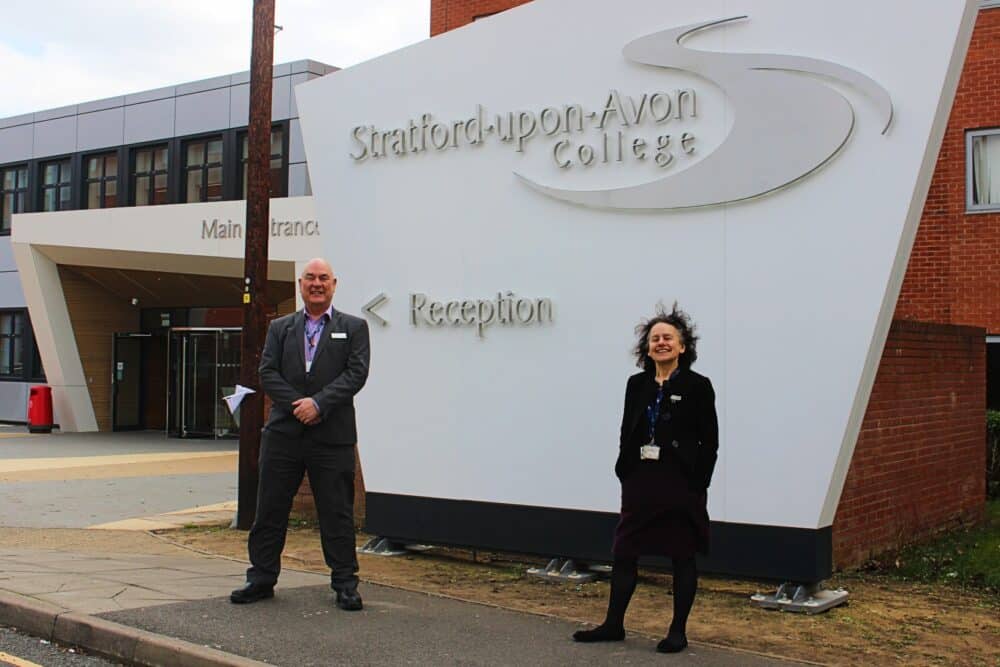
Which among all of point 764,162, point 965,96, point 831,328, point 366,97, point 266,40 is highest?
point 965,96

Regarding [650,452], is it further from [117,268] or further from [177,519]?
[117,268]

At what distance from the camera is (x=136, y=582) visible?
25.4ft

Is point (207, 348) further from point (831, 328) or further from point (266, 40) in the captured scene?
point (831, 328)

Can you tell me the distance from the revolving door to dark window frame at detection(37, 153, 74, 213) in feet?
14.9

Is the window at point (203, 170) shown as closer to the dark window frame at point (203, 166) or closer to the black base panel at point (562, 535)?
the dark window frame at point (203, 166)

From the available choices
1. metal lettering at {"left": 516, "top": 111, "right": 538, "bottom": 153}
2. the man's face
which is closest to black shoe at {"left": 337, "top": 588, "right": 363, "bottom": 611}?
the man's face

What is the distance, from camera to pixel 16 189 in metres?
28.4

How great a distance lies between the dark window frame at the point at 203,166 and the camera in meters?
23.3

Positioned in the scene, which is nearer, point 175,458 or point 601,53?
point 601,53

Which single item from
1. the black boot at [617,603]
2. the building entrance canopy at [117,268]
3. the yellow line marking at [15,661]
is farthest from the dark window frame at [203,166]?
the black boot at [617,603]

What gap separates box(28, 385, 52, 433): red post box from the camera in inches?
1001

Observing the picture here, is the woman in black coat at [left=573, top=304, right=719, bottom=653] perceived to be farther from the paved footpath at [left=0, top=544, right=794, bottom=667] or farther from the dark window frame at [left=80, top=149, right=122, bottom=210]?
the dark window frame at [left=80, top=149, right=122, bottom=210]

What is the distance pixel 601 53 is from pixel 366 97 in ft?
7.59

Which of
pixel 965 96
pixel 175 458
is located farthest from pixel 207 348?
pixel 965 96
